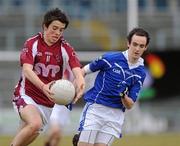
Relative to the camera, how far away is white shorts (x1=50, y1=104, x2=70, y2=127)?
34.4ft

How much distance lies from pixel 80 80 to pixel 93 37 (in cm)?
1805

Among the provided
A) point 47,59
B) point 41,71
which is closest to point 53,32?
point 47,59

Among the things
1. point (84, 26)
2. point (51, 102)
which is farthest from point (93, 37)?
point (51, 102)

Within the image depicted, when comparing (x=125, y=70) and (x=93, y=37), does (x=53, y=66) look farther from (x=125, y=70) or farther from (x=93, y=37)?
(x=93, y=37)

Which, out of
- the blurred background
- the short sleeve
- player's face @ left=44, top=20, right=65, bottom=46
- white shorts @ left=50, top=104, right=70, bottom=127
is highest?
player's face @ left=44, top=20, right=65, bottom=46

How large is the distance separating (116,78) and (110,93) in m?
0.20

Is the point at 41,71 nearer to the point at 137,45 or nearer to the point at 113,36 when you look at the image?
the point at 137,45

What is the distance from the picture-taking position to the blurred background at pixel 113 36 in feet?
86.3

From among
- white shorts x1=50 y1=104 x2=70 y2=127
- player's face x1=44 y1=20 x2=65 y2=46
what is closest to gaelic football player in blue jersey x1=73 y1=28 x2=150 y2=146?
white shorts x1=50 y1=104 x2=70 y2=127

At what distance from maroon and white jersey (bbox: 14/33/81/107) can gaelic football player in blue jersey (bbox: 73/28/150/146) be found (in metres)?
0.37

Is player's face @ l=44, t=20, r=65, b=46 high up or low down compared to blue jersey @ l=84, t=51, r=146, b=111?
up

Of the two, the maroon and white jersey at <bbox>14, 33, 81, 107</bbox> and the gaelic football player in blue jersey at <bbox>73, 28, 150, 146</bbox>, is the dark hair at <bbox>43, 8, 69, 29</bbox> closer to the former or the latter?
the maroon and white jersey at <bbox>14, 33, 81, 107</bbox>

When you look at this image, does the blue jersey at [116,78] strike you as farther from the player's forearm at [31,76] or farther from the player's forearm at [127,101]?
the player's forearm at [31,76]

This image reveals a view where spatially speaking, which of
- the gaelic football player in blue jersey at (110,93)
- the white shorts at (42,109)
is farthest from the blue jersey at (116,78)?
the white shorts at (42,109)
